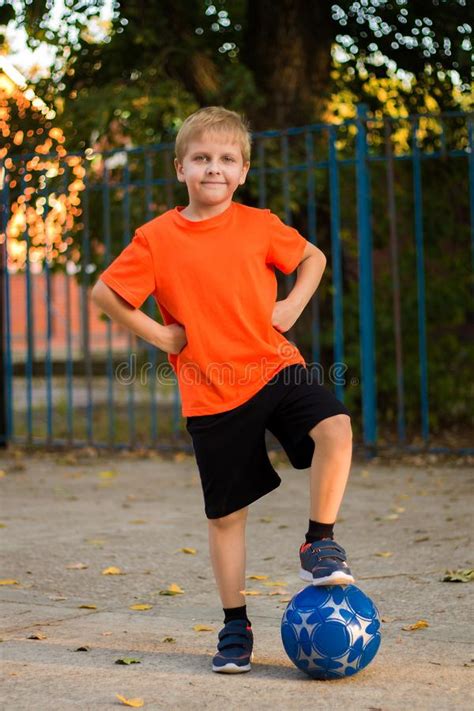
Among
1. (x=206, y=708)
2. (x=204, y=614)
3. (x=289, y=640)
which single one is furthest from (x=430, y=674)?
(x=204, y=614)

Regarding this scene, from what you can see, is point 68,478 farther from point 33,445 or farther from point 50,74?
point 50,74

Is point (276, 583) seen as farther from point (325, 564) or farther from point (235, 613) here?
point (325, 564)

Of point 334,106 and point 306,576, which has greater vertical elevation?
point 334,106

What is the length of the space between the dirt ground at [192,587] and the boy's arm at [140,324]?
1012 millimetres

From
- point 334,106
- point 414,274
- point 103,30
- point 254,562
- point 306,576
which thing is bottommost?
point 254,562

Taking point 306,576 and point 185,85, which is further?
point 185,85

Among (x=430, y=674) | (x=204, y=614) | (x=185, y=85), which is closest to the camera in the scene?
(x=430, y=674)

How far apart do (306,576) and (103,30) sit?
8946 mm

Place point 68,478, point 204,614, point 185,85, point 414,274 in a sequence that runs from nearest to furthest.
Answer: point 204,614 < point 68,478 < point 414,274 < point 185,85

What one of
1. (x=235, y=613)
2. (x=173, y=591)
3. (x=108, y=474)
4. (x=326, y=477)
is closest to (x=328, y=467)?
(x=326, y=477)

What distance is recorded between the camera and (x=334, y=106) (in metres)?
11.6

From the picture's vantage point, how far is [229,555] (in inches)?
146

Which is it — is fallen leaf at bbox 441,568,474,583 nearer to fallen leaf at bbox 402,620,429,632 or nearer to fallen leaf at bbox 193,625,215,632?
fallen leaf at bbox 402,620,429,632

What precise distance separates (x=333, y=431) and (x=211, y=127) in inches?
40.0
